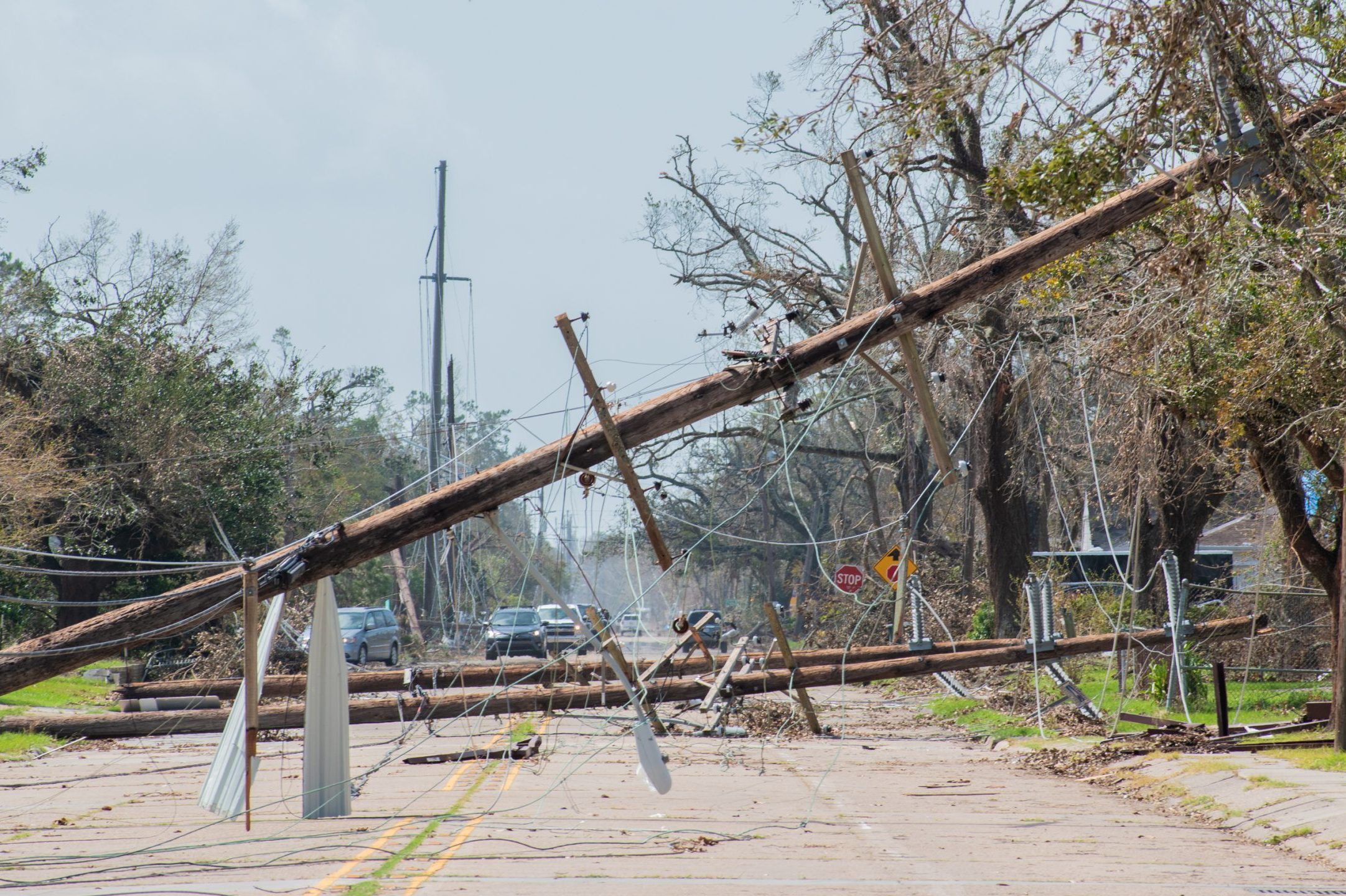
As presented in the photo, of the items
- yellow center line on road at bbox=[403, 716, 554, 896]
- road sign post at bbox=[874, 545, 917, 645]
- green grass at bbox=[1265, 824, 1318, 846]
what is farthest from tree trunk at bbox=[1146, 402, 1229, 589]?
yellow center line on road at bbox=[403, 716, 554, 896]

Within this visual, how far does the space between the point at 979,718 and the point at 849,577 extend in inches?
126

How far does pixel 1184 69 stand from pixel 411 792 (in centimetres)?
981

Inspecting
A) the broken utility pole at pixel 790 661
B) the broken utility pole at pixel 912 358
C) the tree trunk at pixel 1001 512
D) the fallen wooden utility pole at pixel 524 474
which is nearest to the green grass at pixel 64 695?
the fallen wooden utility pole at pixel 524 474

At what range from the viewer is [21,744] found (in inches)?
666

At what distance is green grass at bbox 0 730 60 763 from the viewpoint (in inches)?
636

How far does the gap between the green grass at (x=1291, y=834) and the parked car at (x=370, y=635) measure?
24.4 metres

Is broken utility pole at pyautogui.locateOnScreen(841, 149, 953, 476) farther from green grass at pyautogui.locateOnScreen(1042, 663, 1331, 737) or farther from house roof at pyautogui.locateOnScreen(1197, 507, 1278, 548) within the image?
house roof at pyautogui.locateOnScreen(1197, 507, 1278, 548)

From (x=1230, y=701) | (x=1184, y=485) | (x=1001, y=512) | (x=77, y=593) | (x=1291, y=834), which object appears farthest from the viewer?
(x=77, y=593)

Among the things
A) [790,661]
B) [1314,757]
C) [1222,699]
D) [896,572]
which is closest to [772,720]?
[790,661]

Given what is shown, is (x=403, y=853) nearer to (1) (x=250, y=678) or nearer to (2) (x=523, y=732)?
Result: (1) (x=250, y=678)

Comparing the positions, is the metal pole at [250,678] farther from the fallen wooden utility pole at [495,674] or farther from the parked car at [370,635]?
the parked car at [370,635]

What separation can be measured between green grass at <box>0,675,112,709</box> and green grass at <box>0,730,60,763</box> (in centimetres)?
317

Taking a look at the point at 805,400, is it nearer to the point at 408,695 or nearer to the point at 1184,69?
the point at 1184,69

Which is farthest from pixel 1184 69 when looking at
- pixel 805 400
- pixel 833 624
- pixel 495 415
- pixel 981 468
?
pixel 495 415
